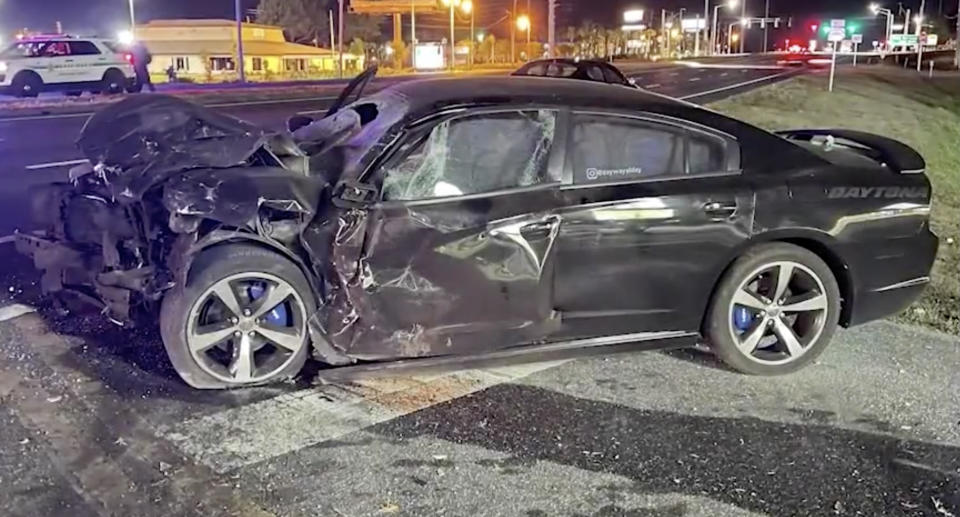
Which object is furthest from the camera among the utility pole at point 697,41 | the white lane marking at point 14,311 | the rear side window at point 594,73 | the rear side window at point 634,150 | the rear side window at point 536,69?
the utility pole at point 697,41

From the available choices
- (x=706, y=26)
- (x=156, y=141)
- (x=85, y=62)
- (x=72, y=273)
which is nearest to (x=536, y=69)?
(x=85, y=62)

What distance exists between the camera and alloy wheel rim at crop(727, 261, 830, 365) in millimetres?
5039

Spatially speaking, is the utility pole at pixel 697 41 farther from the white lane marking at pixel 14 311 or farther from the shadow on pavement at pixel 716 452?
the shadow on pavement at pixel 716 452

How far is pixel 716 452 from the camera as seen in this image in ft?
13.6

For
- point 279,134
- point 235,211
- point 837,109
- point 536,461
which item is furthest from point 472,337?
point 837,109

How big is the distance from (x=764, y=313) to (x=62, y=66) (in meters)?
25.2

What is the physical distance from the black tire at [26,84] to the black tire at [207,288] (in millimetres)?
24032

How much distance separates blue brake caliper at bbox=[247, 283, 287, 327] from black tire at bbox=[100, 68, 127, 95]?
23.8m

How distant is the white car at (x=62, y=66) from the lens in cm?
2547

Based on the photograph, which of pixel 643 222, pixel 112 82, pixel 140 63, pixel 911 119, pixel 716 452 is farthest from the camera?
pixel 140 63

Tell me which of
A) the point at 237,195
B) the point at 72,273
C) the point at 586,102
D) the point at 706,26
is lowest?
the point at 72,273

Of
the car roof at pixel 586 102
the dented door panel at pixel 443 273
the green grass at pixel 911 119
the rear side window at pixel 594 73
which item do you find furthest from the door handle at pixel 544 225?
the rear side window at pixel 594 73

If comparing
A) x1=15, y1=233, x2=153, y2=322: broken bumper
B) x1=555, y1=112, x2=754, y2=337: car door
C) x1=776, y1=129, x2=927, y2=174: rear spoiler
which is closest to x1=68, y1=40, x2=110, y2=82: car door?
x1=15, y1=233, x2=153, y2=322: broken bumper

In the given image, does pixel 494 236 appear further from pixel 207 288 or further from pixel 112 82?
pixel 112 82
